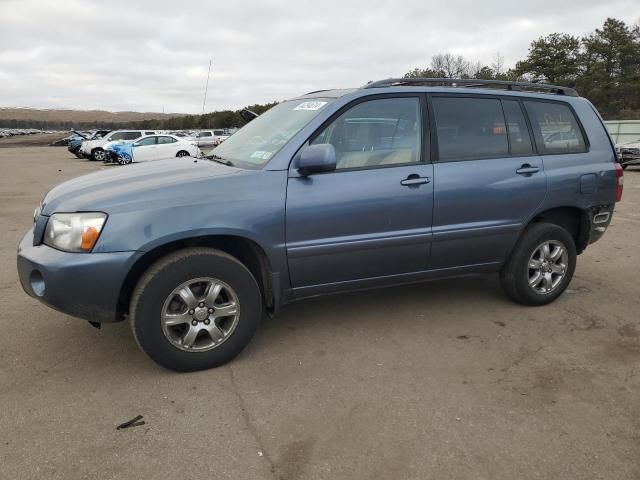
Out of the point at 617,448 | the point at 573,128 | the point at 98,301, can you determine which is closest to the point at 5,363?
the point at 98,301

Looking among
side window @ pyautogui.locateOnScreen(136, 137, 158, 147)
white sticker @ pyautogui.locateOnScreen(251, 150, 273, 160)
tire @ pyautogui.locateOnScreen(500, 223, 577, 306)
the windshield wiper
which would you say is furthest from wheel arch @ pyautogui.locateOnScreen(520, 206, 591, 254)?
side window @ pyautogui.locateOnScreen(136, 137, 158, 147)

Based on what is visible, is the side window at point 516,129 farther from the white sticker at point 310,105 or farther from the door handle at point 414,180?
the white sticker at point 310,105

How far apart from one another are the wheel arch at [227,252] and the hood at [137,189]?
0.28 m

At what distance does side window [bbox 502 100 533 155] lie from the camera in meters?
4.14

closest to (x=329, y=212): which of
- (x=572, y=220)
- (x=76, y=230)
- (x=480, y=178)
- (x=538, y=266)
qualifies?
(x=480, y=178)

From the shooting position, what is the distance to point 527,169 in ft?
13.4

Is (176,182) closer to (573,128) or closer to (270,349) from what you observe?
(270,349)

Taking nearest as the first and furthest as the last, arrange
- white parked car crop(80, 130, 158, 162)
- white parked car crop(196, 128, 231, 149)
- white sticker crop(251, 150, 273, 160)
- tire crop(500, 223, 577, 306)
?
white sticker crop(251, 150, 273, 160), tire crop(500, 223, 577, 306), white parked car crop(80, 130, 158, 162), white parked car crop(196, 128, 231, 149)

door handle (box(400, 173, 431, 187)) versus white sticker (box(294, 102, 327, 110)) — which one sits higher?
white sticker (box(294, 102, 327, 110))

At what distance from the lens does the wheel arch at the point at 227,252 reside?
3.14 m

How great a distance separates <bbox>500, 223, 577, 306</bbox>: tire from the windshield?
2001 millimetres

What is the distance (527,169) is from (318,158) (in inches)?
73.3

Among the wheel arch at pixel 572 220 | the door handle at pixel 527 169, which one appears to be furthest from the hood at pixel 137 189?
the wheel arch at pixel 572 220

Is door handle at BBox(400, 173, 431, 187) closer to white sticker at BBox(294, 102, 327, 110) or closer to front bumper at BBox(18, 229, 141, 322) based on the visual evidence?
white sticker at BBox(294, 102, 327, 110)
